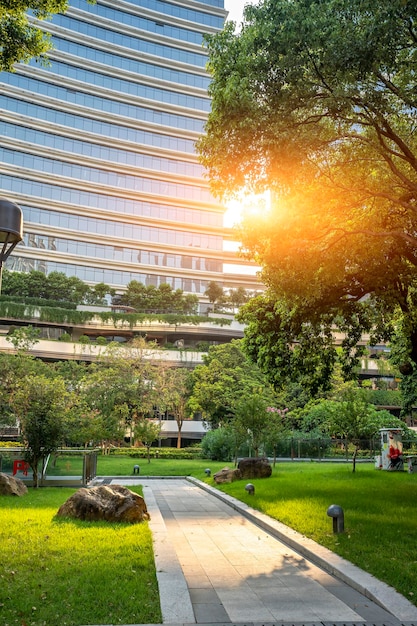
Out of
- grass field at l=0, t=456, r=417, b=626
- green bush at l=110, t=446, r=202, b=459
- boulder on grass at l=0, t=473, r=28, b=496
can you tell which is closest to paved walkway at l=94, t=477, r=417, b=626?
grass field at l=0, t=456, r=417, b=626

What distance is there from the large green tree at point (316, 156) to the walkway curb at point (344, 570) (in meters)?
5.61

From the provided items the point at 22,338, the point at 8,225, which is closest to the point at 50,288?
the point at 22,338

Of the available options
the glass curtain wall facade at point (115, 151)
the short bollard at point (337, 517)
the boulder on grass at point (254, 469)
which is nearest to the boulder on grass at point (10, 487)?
the boulder on grass at point (254, 469)

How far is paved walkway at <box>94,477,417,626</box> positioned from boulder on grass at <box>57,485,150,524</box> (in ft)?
1.45

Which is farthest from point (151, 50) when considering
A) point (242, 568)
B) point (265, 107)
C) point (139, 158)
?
point (242, 568)

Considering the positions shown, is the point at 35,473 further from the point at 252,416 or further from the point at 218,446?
the point at 218,446

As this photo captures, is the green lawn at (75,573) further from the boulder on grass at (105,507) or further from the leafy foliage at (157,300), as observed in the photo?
the leafy foliage at (157,300)

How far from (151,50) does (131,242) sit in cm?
3232

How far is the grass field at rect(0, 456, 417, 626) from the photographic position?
583 cm

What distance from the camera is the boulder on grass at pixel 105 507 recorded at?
10.5 meters

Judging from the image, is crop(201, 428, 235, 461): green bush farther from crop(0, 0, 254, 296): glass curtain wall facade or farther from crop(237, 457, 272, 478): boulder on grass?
crop(0, 0, 254, 296): glass curtain wall facade

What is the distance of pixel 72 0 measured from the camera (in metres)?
83.1

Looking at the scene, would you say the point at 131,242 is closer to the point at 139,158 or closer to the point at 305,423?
the point at 139,158

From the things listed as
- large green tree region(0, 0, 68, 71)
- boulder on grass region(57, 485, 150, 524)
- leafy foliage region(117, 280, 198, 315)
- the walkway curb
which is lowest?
the walkway curb
